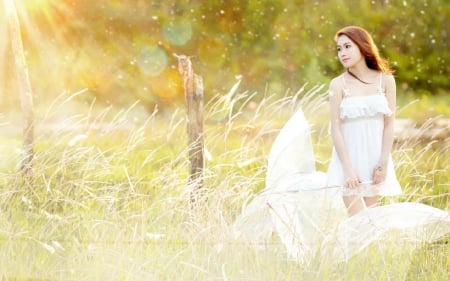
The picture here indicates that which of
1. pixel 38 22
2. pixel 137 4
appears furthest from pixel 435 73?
pixel 38 22

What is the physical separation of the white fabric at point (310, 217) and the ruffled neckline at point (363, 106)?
0.95ft

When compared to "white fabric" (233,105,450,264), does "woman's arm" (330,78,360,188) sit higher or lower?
higher

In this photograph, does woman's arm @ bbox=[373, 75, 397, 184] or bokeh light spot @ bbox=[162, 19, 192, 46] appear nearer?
woman's arm @ bbox=[373, 75, 397, 184]

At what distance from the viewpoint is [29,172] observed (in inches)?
167

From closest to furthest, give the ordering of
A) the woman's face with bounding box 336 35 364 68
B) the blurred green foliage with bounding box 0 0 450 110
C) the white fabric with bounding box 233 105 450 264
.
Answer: the white fabric with bounding box 233 105 450 264, the woman's face with bounding box 336 35 364 68, the blurred green foliage with bounding box 0 0 450 110

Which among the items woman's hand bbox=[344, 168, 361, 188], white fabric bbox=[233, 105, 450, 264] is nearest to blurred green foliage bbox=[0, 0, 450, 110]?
white fabric bbox=[233, 105, 450, 264]

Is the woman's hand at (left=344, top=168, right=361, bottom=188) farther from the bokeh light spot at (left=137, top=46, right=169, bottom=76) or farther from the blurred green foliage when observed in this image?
the bokeh light spot at (left=137, top=46, right=169, bottom=76)

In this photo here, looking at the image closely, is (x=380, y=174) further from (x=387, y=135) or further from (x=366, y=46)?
(x=366, y=46)

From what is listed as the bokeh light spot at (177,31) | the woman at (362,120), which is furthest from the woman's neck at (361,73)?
the bokeh light spot at (177,31)

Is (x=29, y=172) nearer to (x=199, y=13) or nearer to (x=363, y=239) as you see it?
(x=363, y=239)

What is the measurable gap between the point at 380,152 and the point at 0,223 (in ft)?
5.32

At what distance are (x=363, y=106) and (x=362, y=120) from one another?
6 centimetres

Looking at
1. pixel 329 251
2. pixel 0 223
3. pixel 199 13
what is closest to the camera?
pixel 329 251

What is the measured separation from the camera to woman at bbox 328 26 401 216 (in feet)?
11.1
